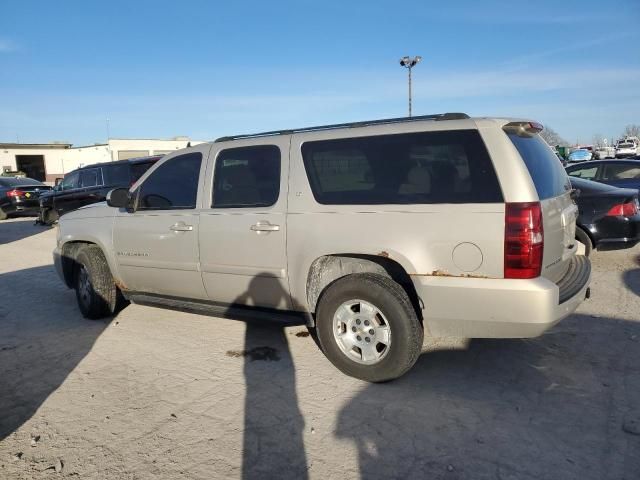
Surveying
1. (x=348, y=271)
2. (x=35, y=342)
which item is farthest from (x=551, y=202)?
(x=35, y=342)

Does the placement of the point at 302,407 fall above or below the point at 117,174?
below

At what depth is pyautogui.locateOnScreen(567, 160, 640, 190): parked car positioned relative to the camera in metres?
9.39

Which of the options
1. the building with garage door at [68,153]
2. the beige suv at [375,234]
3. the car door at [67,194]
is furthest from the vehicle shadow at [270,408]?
the building with garage door at [68,153]

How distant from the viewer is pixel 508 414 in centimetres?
319

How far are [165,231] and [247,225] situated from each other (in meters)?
1.05

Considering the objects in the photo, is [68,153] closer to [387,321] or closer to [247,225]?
[247,225]

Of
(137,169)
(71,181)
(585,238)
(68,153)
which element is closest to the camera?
(585,238)

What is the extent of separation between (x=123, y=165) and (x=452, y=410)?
10768mm

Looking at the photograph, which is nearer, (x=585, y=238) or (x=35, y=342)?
(x=35, y=342)

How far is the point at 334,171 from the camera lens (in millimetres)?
3846

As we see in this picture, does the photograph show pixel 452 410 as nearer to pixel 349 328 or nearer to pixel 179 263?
pixel 349 328

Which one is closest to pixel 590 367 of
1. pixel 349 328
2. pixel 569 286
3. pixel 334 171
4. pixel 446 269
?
pixel 569 286

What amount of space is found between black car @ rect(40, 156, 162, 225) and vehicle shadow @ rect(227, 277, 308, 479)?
7396 millimetres

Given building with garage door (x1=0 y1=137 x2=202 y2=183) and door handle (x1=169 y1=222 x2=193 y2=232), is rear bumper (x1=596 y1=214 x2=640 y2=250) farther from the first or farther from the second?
building with garage door (x1=0 y1=137 x2=202 y2=183)
